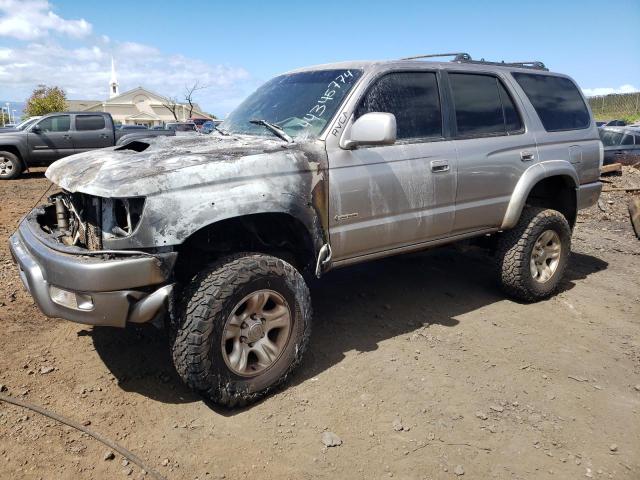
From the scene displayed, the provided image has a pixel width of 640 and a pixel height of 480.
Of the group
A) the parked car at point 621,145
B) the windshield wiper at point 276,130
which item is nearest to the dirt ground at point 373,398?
the windshield wiper at point 276,130

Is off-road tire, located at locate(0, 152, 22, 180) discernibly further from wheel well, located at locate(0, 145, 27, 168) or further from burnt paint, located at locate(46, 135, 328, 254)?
burnt paint, located at locate(46, 135, 328, 254)

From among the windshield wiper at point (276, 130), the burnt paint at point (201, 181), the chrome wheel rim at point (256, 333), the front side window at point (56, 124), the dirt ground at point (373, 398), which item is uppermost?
the front side window at point (56, 124)

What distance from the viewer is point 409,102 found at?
3777 mm

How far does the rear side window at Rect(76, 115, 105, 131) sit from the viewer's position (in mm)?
13562

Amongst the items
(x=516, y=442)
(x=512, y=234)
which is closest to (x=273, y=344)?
(x=516, y=442)

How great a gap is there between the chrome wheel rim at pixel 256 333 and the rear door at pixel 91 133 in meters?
12.1

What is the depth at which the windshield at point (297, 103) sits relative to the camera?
11.4ft

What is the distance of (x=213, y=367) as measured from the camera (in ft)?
9.29

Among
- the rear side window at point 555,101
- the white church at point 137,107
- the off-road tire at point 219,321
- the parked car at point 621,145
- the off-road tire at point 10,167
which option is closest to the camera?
the off-road tire at point 219,321

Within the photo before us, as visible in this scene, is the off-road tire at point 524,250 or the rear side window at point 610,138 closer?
the off-road tire at point 524,250

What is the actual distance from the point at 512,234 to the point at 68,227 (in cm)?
350

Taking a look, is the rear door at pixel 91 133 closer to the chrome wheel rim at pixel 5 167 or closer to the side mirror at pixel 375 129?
the chrome wheel rim at pixel 5 167

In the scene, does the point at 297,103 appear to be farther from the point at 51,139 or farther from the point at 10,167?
the point at 51,139

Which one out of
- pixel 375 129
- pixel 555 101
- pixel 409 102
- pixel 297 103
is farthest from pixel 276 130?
pixel 555 101
